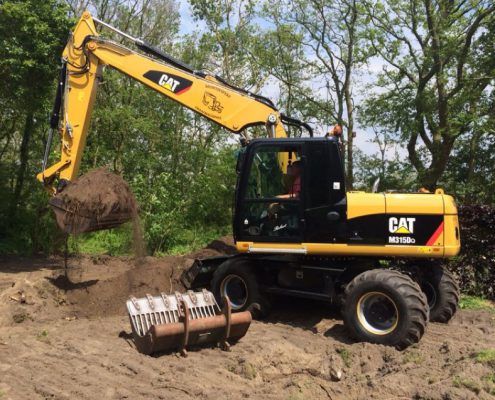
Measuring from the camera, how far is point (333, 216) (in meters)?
6.86

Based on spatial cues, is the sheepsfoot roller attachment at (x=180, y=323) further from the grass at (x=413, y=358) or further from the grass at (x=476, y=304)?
the grass at (x=476, y=304)

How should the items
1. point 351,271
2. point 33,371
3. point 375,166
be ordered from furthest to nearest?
point 375,166
point 351,271
point 33,371

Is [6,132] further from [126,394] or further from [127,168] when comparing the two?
[126,394]

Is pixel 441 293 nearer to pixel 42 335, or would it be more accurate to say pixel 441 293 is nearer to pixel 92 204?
pixel 92 204

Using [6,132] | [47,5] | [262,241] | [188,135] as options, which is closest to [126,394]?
[262,241]

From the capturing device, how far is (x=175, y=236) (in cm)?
1393

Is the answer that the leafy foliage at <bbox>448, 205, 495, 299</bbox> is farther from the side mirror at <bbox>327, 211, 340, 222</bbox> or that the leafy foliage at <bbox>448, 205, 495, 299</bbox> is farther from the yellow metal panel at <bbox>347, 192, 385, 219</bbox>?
the side mirror at <bbox>327, 211, 340, 222</bbox>

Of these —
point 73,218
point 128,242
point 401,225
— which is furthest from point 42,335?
point 128,242

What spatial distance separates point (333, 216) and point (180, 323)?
2.35 meters

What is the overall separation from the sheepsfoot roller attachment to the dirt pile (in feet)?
6.03

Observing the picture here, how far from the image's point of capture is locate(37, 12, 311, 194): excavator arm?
8148 millimetres

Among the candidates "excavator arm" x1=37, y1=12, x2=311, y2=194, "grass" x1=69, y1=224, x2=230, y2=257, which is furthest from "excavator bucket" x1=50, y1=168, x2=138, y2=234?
"grass" x1=69, y1=224, x2=230, y2=257

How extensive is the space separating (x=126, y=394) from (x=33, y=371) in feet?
3.40

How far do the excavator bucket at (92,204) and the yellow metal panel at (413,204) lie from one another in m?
3.85
